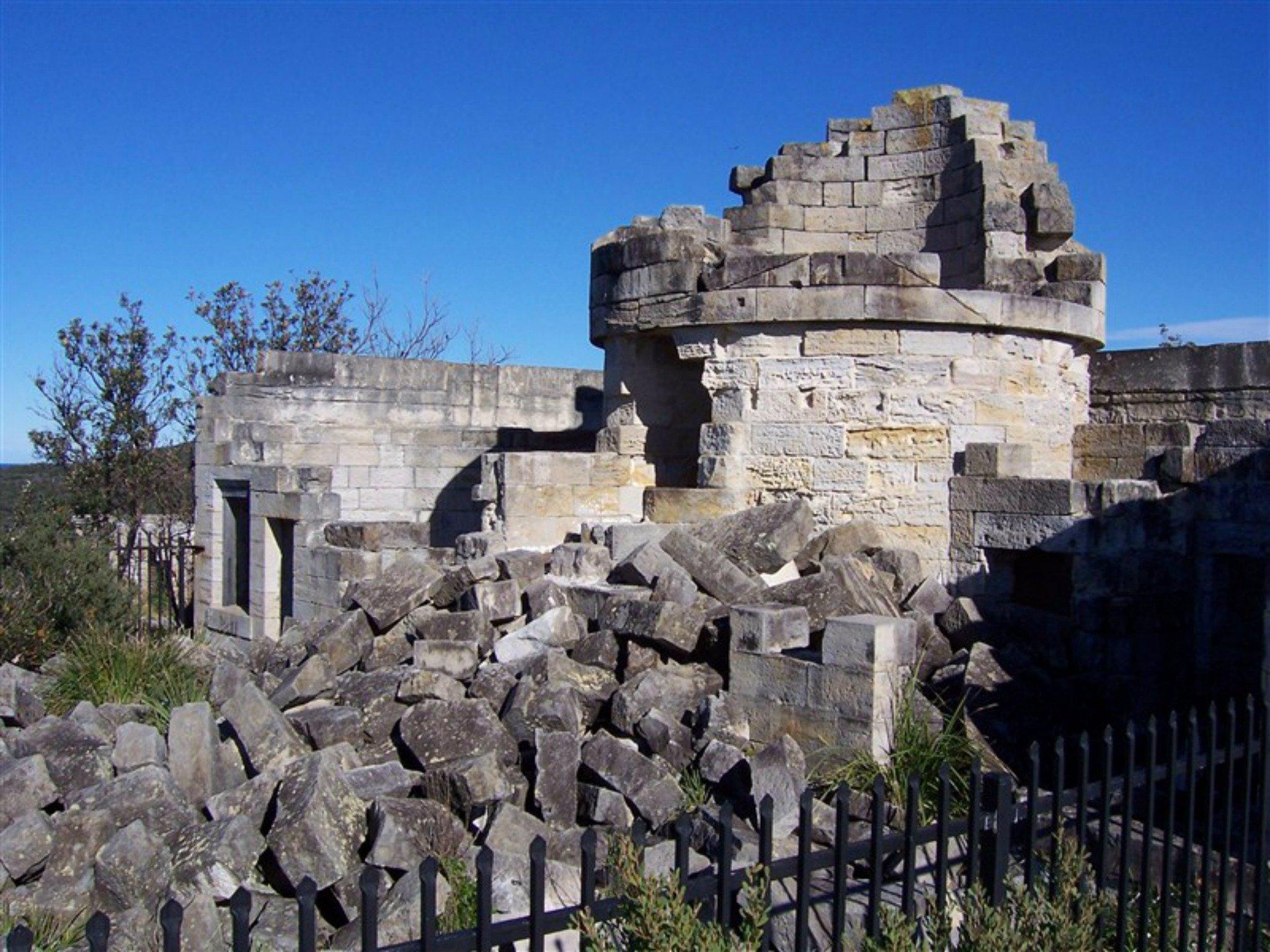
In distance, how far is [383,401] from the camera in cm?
1359

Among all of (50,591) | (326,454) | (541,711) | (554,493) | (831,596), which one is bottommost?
(541,711)

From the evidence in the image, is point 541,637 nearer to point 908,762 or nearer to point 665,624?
point 665,624

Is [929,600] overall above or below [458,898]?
above

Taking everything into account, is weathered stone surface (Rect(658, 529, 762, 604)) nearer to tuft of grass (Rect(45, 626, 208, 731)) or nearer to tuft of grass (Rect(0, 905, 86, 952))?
tuft of grass (Rect(45, 626, 208, 731))

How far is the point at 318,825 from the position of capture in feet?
17.7

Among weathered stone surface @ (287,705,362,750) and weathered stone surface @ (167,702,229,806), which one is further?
weathered stone surface @ (287,705,362,750)

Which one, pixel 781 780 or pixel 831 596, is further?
pixel 831 596

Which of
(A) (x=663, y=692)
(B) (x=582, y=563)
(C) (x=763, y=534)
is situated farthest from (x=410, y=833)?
(C) (x=763, y=534)

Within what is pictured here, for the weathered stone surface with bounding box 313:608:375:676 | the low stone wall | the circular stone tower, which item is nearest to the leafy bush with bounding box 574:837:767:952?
the weathered stone surface with bounding box 313:608:375:676

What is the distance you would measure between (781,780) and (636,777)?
28.5 inches

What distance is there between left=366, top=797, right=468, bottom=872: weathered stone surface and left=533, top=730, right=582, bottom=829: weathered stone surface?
45 cm

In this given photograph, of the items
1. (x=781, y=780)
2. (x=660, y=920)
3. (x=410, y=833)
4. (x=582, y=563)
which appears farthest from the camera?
(x=582, y=563)

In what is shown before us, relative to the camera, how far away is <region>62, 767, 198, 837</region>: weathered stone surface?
5.77 metres

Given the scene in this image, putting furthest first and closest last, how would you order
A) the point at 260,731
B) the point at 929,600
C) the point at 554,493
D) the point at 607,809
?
the point at 554,493, the point at 929,600, the point at 260,731, the point at 607,809
